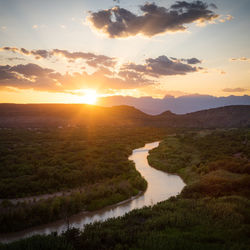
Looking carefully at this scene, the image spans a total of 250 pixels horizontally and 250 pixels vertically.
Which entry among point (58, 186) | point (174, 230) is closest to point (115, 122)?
point (58, 186)

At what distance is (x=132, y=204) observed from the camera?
74.0ft

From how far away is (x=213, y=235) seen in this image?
1170 cm

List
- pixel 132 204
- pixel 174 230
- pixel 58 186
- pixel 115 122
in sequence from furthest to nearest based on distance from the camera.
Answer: pixel 115 122
pixel 58 186
pixel 132 204
pixel 174 230

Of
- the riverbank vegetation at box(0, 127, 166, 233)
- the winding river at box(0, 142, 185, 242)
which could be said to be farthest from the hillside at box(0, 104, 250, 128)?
the winding river at box(0, 142, 185, 242)

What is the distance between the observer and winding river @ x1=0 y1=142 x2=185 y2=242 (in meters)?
17.0

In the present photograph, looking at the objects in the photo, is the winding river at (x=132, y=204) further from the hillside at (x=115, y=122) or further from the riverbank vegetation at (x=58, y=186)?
the hillside at (x=115, y=122)

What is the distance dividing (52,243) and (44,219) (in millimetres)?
7521

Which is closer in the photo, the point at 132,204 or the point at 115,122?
the point at 132,204

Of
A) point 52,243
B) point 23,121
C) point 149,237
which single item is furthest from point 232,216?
point 23,121

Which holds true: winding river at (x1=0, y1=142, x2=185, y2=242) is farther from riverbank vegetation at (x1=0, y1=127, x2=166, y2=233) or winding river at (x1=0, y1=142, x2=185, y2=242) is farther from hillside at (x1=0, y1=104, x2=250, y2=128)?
hillside at (x1=0, y1=104, x2=250, y2=128)

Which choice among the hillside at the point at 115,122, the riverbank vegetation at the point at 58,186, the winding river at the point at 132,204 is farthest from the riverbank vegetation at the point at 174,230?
the hillside at the point at 115,122

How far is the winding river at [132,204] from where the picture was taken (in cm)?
1698

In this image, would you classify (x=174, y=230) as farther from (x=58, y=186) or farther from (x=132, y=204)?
(x=58, y=186)

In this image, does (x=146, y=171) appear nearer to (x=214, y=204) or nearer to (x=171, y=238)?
(x=214, y=204)
